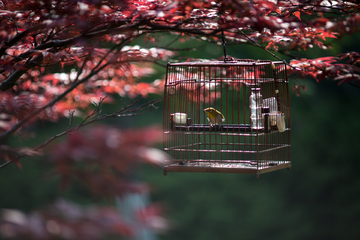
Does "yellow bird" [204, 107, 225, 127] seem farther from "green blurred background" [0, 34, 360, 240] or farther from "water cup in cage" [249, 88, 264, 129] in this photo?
"green blurred background" [0, 34, 360, 240]

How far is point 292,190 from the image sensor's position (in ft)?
21.9

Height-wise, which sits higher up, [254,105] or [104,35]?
[104,35]

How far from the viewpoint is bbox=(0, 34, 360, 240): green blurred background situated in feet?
21.6

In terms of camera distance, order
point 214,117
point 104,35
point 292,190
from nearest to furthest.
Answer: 1. point 104,35
2. point 214,117
3. point 292,190

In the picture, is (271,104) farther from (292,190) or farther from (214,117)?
(292,190)

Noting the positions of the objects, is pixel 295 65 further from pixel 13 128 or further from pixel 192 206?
pixel 192 206

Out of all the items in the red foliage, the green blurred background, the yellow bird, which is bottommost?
the green blurred background

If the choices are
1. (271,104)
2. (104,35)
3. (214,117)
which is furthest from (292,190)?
(104,35)

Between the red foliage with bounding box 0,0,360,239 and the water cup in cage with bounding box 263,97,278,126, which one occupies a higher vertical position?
the red foliage with bounding box 0,0,360,239

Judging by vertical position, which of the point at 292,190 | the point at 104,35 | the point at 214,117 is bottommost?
the point at 292,190

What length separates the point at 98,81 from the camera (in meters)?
3.52

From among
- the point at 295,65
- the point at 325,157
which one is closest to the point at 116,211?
the point at 295,65

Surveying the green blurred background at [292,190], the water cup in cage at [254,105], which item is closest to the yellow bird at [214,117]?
the water cup in cage at [254,105]

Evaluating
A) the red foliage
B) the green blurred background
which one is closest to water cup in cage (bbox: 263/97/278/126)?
the red foliage
